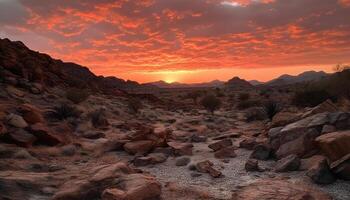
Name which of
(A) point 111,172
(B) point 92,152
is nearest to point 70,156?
(B) point 92,152

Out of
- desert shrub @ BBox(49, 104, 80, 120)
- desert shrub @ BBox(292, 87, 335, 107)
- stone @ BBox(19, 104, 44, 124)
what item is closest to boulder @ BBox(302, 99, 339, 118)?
stone @ BBox(19, 104, 44, 124)

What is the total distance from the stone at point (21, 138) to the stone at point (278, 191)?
8.65 metres

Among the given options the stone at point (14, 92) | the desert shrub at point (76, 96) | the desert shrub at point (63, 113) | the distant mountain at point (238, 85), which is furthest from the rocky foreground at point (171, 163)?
the distant mountain at point (238, 85)

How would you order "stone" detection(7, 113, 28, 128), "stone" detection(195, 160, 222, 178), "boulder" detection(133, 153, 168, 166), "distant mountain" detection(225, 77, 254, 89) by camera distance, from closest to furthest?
1. "stone" detection(195, 160, 222, 178)
2. "boulder" detection(133, 153, 168, 166)
3. "stone" detection(7, 113, 28, 128)
4. "distant mountain" detection(225, 77, 254, 89)

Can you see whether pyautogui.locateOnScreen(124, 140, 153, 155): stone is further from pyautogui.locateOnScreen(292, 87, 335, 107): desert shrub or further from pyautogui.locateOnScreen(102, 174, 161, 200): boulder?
pyautogui.locateOnScreen(292, 87, 335, 107): desert shrub

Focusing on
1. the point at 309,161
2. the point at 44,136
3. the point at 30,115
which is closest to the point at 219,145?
the point at 309,161

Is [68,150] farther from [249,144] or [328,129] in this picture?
[328,129]

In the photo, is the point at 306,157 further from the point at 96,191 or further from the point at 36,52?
the point at 36,52

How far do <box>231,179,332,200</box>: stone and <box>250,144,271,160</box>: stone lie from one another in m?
2.81

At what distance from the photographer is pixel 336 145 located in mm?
9914

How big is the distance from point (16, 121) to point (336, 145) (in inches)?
490

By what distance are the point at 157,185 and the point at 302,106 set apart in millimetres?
24328

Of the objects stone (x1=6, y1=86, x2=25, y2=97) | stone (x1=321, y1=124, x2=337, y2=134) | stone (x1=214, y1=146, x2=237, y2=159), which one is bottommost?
stone (x1=214, y1=146, x2=237, y2=159)

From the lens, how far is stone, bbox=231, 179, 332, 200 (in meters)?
8.23
